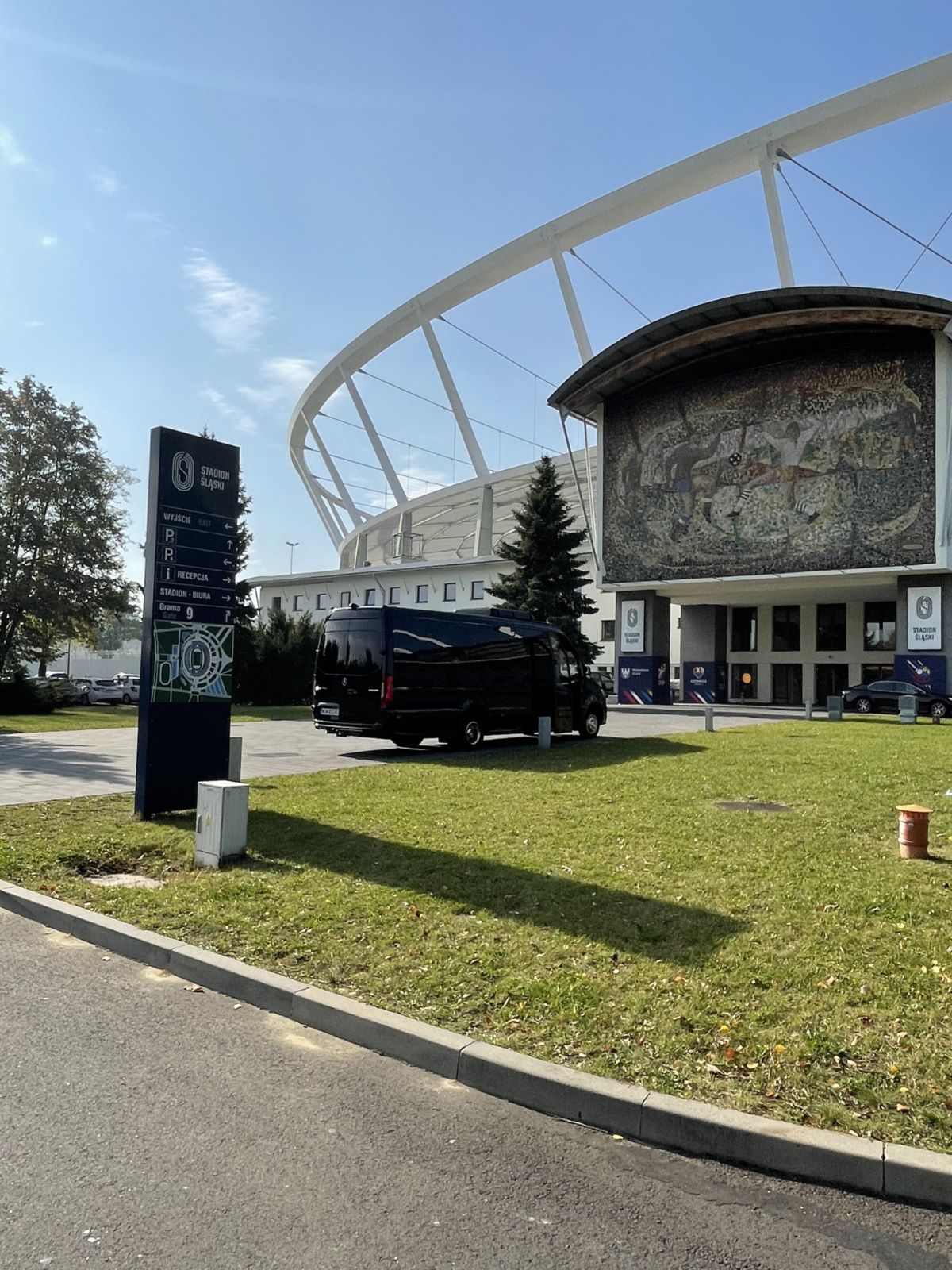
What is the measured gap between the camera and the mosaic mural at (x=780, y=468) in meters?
40.8

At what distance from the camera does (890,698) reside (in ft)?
133

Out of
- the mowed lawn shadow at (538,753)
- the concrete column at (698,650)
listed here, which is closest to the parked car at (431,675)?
the mowed lawn shadow at (538,753)

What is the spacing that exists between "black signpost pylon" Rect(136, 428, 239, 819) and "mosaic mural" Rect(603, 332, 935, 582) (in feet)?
121

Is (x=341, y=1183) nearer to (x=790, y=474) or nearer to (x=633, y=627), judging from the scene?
(x=790, y=474)

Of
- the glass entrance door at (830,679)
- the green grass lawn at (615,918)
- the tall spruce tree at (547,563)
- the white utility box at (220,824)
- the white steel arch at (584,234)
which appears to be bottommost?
the green grass lawn at (615,918)

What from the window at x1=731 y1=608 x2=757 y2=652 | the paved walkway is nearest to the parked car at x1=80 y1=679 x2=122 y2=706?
the paved walkway

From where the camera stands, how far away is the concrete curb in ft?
11.2

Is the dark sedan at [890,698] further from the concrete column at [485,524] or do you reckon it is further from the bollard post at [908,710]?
the concrete column at [485,524]

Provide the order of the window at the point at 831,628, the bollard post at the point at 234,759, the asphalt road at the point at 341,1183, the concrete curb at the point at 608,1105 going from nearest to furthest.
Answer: the asphalt road at the point at 341,1183, the concrete curb at the point at 608,1105, the bollard post at the point at 234,759, the window at the point at 831,628

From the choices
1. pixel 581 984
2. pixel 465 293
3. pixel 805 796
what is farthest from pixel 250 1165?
pixel 465 293

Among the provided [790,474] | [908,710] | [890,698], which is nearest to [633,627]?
[790,474]

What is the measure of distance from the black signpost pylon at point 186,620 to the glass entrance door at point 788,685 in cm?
5081

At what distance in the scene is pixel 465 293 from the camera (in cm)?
6144

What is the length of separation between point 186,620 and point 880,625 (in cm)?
5066
